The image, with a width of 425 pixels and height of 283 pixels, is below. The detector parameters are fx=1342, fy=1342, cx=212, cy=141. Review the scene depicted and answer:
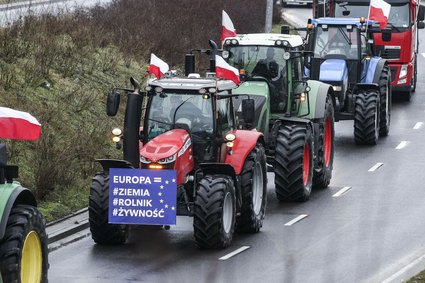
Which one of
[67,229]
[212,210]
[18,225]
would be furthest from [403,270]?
[18,225]

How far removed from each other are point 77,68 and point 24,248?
49.0 ft

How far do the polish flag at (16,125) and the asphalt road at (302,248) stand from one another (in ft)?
12.2

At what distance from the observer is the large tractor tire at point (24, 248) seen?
14.3m

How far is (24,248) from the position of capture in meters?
15.0

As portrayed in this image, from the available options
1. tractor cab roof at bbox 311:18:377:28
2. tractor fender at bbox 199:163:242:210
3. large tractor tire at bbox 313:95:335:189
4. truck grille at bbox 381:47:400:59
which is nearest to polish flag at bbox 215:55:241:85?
tractor fender at bbox 199:163:242:210

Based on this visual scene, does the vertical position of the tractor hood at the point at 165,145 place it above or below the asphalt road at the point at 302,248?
above

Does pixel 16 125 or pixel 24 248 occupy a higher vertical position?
pixel 16 125

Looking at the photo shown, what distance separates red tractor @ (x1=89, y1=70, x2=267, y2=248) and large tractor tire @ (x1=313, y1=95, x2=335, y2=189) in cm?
382

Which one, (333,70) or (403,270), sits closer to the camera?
(403,270)

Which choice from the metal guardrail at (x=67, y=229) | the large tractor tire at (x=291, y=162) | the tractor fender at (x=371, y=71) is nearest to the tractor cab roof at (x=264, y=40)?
the large tractor tire at (x=291, y=162)

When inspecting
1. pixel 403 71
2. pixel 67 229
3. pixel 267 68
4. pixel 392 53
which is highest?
pixel 267 68

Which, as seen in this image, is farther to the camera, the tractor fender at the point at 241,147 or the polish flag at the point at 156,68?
the polish flag at the point at 156,68

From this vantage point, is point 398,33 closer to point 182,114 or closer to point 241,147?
point 241,147

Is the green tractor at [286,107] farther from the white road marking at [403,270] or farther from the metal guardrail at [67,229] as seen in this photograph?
the white road marking at [403,270]
